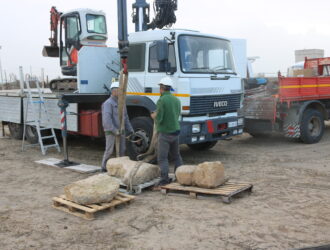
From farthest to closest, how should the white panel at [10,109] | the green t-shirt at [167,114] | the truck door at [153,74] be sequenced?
the white panel at [10,109] < the truck door at [153,74] < the green t-shirt at [167,114]

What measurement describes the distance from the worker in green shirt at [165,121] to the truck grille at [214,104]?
1144 millimetres

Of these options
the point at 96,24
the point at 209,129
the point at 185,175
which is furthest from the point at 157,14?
the point at 185,175

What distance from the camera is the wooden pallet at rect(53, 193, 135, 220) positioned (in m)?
4.96

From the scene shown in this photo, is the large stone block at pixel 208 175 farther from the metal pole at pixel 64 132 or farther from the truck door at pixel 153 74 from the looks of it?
the metal pole at pixel 64 132

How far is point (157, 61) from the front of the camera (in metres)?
7.50

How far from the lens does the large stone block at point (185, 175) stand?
5.89 meters

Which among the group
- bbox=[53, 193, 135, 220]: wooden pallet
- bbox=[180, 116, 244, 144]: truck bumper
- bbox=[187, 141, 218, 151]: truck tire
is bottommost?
bbox=[53, 193, 135, 220]: wooden pallet

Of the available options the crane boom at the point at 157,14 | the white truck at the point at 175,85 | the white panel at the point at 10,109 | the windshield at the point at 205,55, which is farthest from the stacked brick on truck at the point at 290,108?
the white panel at the point at 10,109

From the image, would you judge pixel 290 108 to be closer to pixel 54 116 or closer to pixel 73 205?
A: pixel 54 116

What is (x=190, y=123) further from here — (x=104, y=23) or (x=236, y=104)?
(x=104, y=23)

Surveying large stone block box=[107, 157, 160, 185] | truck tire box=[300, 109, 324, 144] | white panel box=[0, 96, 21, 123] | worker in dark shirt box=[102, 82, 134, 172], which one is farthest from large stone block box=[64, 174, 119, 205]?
truck tire box=[300, 109, 324, 144]

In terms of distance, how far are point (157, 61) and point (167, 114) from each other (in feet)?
5.86

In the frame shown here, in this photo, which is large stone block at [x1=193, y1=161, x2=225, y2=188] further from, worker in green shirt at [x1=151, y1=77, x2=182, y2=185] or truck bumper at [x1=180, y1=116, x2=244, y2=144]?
truck bumper at [x1=180, y1=116, x2=244, y2=144]

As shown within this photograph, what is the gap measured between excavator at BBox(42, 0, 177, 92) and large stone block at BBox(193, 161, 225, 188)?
522cm
